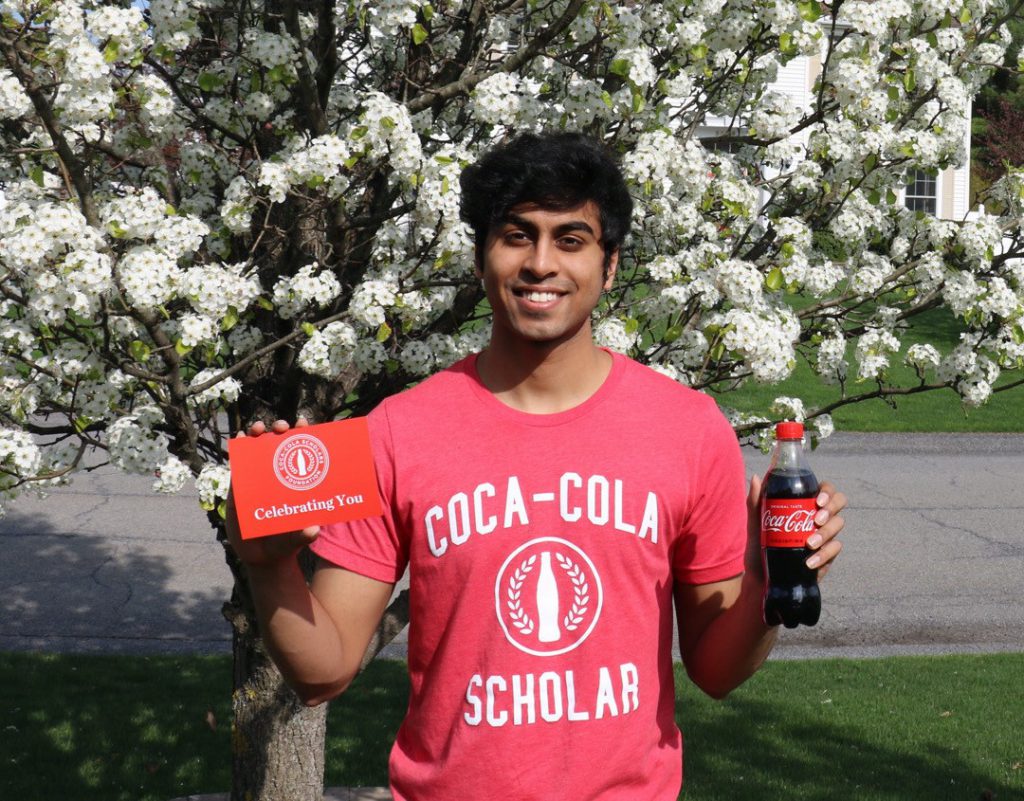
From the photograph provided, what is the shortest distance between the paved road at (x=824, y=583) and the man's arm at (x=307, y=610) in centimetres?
601

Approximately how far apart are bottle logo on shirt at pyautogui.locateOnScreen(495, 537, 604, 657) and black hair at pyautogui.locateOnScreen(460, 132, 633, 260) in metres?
0.65

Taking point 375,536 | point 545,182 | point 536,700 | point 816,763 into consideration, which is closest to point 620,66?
point 545,182

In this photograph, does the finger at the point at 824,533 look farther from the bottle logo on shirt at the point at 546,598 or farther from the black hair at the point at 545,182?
the black hair at the point at 545,182

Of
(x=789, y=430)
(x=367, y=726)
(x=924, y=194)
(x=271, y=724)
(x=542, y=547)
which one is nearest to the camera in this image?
(x=542, y=547)

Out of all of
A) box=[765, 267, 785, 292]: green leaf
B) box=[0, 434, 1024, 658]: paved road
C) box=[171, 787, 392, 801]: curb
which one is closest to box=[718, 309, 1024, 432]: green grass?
box=[0, 434, 1024, 658]: paved road

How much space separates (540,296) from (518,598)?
58 cm

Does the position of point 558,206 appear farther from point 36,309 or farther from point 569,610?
point 36,309

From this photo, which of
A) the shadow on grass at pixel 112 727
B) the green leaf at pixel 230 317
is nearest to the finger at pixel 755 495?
the green leaf at pixel 230 317

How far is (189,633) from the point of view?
887 cm

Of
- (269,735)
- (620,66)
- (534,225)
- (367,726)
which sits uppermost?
(620,66)

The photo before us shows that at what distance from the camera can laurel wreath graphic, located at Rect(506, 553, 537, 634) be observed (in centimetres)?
248

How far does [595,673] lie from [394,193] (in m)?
2.15

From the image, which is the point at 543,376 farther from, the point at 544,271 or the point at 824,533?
the point at 824,533

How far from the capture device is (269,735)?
4.74m
